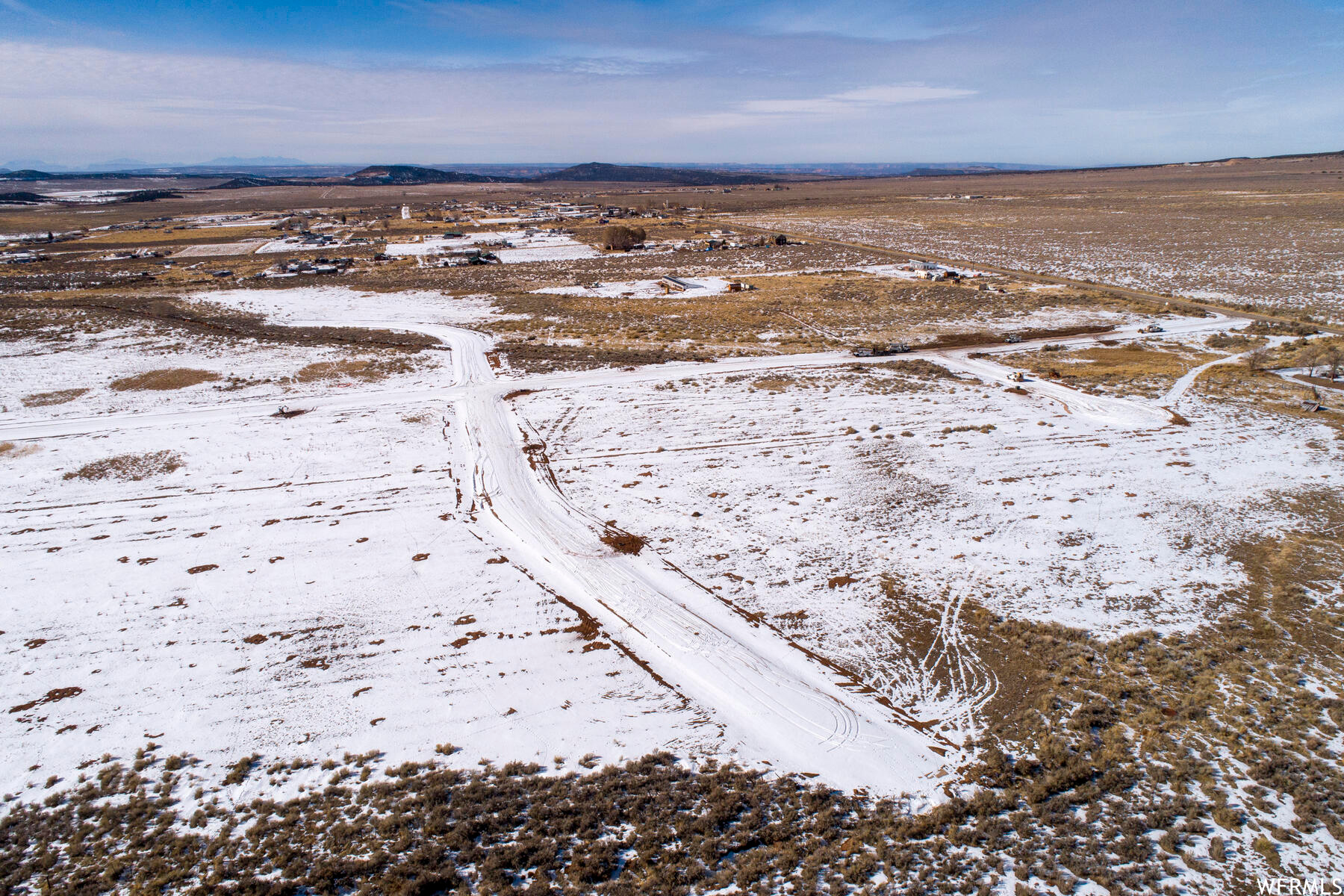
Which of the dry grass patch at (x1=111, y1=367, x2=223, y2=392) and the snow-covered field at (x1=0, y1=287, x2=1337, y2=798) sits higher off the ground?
the dry grass patch at (x1=111, y1=367, x2=223, y2=392)

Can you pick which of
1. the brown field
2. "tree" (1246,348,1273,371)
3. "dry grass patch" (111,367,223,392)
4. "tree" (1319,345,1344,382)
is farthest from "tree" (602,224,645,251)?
"tree" (1319,345,1344,382)

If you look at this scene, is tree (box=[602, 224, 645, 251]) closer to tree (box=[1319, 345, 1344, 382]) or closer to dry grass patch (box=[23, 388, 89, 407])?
dry grass patch (box=[23, 388, 89, 407])

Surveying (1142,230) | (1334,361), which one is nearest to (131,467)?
(1334,361)

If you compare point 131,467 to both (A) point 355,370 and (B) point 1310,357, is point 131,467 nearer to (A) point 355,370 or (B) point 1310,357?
(A) point 355,370

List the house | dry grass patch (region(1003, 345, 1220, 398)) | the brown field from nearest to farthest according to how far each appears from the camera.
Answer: dry grass patch (region(1003, 345, 1220, 398)), the brown field, the house

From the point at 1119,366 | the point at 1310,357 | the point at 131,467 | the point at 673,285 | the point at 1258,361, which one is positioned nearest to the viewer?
the point at 131,467

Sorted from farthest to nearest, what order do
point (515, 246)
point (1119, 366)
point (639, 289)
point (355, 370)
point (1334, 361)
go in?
point (515, 246) → point (639, 289) → point (355, 370) → point (1119, 366) → point (1334, 361)

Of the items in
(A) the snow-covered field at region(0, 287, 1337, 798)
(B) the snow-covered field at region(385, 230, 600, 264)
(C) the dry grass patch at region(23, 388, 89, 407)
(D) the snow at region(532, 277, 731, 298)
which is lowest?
(A) the snow-covered field at region(0, 287, 1337, 798)

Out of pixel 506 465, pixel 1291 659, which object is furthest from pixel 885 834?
pixel 506 465
